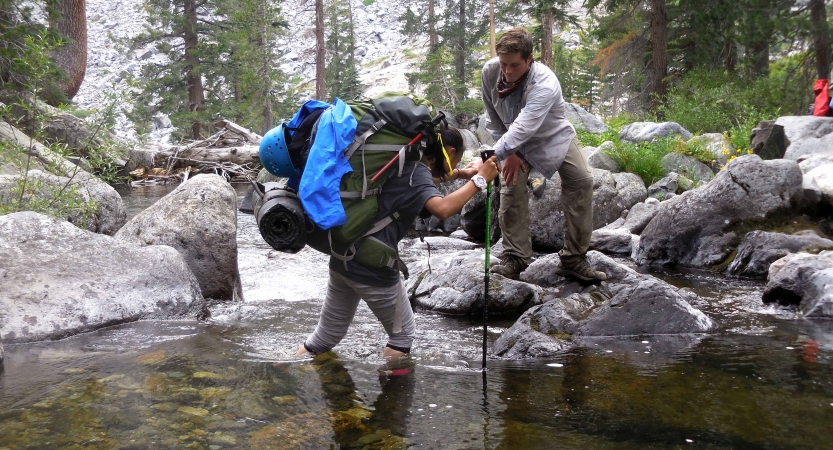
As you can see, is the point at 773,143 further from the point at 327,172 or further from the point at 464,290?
the point at 327,172

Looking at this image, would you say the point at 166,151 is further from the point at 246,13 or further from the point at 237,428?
the point at 237,428

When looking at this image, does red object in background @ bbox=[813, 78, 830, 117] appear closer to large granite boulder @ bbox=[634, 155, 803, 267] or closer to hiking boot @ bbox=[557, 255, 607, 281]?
large granite boulder @ bbox=[634, 155, 803, 267]

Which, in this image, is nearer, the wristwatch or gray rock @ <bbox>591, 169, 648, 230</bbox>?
the wristwatch

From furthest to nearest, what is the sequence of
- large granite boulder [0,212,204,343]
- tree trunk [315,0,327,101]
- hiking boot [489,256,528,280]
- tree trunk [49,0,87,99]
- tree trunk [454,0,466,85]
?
tree trunk [454,0,466,85] < tree trunk [315,0,327,101] < tree trunk [49,0,87,99] < hiking boot [489,256,528,280] < large granite boulder [0,212,204,343]

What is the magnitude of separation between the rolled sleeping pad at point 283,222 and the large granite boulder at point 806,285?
14.4ft

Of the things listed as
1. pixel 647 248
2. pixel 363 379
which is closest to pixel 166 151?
pixel 647 248

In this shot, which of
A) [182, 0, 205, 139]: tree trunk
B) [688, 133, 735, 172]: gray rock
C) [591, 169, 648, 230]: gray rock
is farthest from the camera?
[182, 0, 205, 139]: tree trunk

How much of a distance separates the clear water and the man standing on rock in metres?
1.31

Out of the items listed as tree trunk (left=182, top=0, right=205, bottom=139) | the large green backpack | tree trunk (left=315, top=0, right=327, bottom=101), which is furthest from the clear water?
tree trunk (left=182, top=0, right=205, bottom=139)

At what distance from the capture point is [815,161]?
28.7 feet

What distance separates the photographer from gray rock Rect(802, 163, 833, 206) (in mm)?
7630

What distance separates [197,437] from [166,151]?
79.1ft

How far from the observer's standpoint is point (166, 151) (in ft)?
82.9

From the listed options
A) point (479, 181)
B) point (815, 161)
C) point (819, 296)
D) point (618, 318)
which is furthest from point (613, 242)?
point (479, 181)
